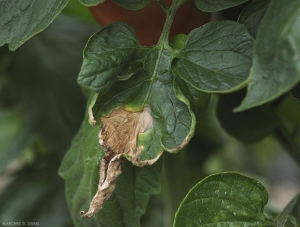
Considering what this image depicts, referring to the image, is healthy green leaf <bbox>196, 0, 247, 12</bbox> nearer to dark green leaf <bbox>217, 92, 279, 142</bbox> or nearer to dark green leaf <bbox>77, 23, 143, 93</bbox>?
dark green leaf <bbox>77, 23, 143, 93</bbox>

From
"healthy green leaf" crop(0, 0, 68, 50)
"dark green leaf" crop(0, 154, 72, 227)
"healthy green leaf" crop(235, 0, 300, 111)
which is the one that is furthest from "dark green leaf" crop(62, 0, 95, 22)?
"healthy green leaf" crop(235, 0, 300, 111)

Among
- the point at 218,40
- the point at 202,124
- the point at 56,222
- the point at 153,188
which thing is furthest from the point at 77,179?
the point at 202,124

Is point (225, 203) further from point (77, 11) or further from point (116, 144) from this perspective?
point (77, 11)

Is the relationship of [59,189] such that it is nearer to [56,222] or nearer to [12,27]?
[56,222]

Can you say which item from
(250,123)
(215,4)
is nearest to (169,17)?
(215,4)

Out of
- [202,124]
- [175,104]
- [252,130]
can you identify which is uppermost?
[175,104]
